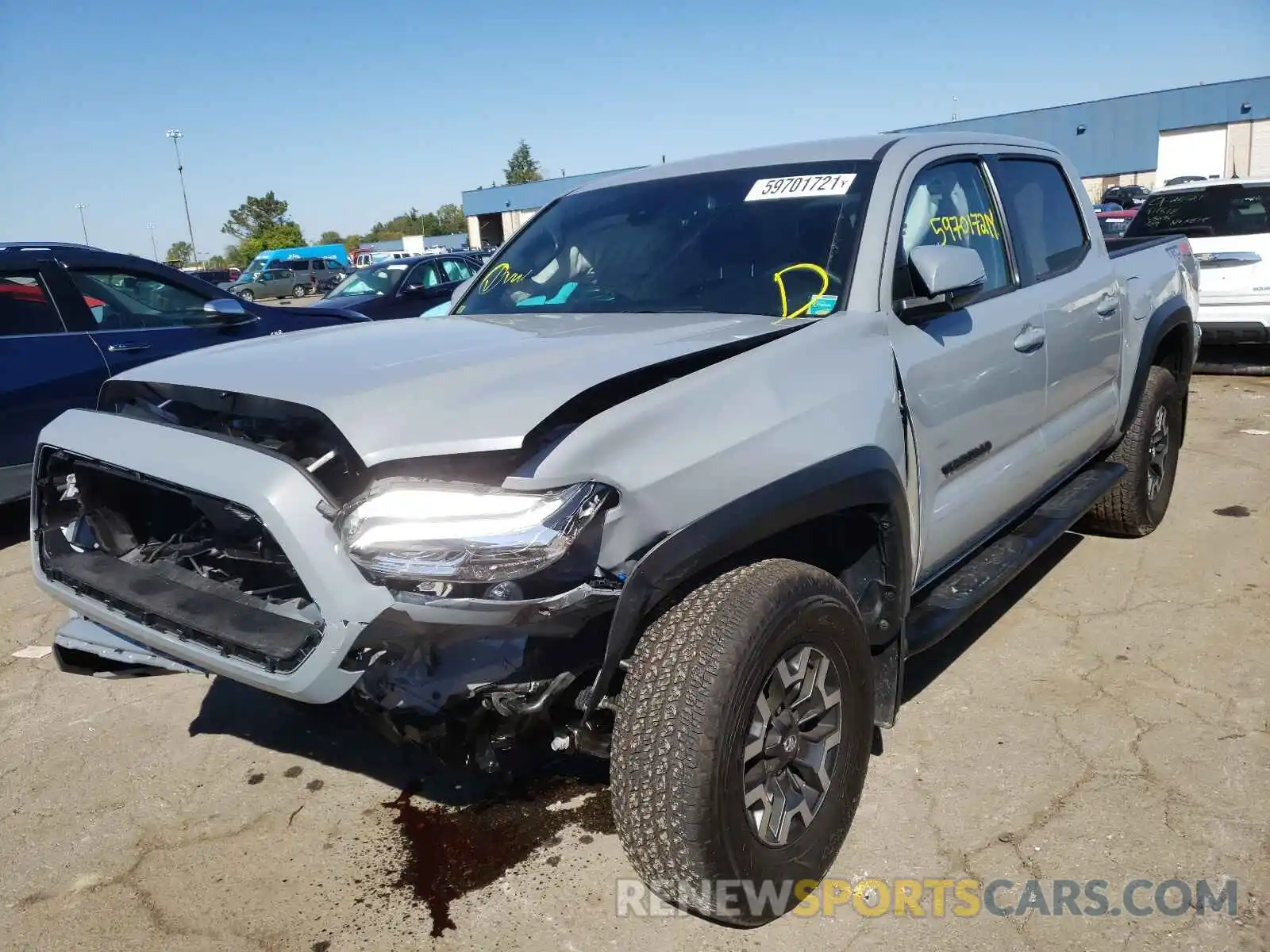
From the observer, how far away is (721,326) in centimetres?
274

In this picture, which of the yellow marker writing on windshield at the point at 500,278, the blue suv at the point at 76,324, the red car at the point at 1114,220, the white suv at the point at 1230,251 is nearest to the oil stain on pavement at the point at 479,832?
the yellow marker writing on windshield at the point at 500,278

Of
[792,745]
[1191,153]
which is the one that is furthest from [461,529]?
[1191,153]

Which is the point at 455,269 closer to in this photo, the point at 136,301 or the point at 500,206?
the point at 136,301

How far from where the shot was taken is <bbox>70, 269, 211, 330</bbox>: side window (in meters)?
6.11

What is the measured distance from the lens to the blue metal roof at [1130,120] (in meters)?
43.4

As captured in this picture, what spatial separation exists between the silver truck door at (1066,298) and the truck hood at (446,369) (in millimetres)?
1442

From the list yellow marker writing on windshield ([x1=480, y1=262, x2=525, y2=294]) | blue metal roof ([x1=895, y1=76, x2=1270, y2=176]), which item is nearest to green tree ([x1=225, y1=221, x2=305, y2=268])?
blue metal roof ([x1=895, y1=76, x2=1270, y2=176])

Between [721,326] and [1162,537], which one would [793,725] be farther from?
[1162,537]

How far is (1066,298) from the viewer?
3.82m

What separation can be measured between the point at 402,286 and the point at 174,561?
10197 mm

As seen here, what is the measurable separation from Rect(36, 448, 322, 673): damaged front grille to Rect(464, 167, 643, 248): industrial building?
5511 cm

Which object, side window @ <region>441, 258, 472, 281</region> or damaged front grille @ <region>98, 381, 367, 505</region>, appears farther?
side window @ <region>441, 258, 472, 281</region>

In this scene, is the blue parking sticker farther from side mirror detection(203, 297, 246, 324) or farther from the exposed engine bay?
side mirror detection(203, 297, 246, 324)

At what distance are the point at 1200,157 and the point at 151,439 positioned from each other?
50930 millimetres
